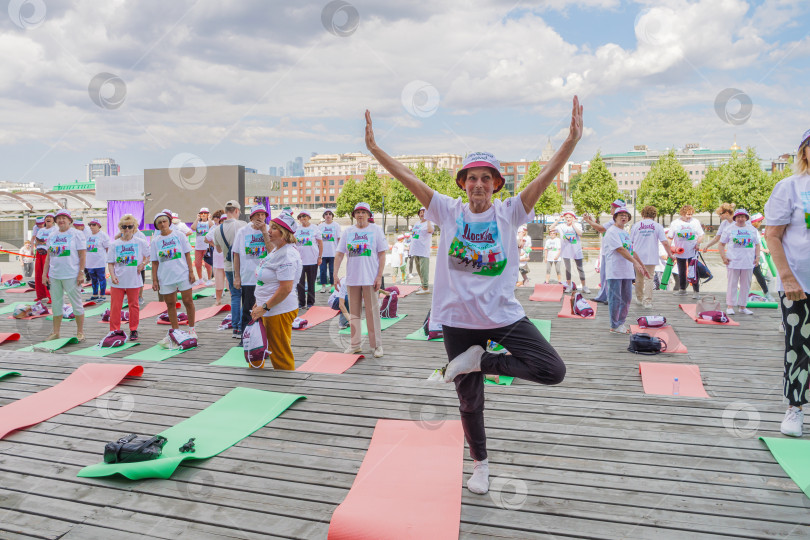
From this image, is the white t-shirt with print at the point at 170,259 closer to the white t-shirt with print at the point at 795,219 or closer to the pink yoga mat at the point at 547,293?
the white t-shirt with print at the point at 795,219

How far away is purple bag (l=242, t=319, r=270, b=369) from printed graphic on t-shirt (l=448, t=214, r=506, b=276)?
11.8ft

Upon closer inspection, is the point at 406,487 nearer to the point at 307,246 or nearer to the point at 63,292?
the point at 63,292

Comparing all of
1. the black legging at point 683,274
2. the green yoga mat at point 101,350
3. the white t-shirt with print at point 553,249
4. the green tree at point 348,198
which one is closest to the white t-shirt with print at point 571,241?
the white t-shirt with print at point 553,249

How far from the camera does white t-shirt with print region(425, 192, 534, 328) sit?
2977 millimetres

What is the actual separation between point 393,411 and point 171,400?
2.05 metres

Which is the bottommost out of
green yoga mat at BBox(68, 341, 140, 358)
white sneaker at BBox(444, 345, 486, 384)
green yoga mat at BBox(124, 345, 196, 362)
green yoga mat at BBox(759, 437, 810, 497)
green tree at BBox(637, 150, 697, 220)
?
green yoga mat at BBox(68, 341, 140, 358)

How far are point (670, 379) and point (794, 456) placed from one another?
220cm

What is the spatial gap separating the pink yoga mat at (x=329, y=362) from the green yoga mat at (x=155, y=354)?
219cm

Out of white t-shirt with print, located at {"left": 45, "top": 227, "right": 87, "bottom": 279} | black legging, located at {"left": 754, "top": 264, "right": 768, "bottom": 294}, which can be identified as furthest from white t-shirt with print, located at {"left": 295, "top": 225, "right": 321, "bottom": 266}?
black legging, located at {"left": 754, "top": 264, "right": 768, "bottom": 294}

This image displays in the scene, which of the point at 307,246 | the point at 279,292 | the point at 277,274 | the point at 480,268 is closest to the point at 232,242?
the point at 307,246

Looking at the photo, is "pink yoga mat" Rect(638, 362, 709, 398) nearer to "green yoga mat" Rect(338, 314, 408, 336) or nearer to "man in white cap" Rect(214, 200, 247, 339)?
"green yoga mat" Rect(338, 314, 408, 336)

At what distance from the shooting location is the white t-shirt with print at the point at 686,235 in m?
11.6

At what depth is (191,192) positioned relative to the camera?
135ft

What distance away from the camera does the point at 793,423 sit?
3861 millimetres
